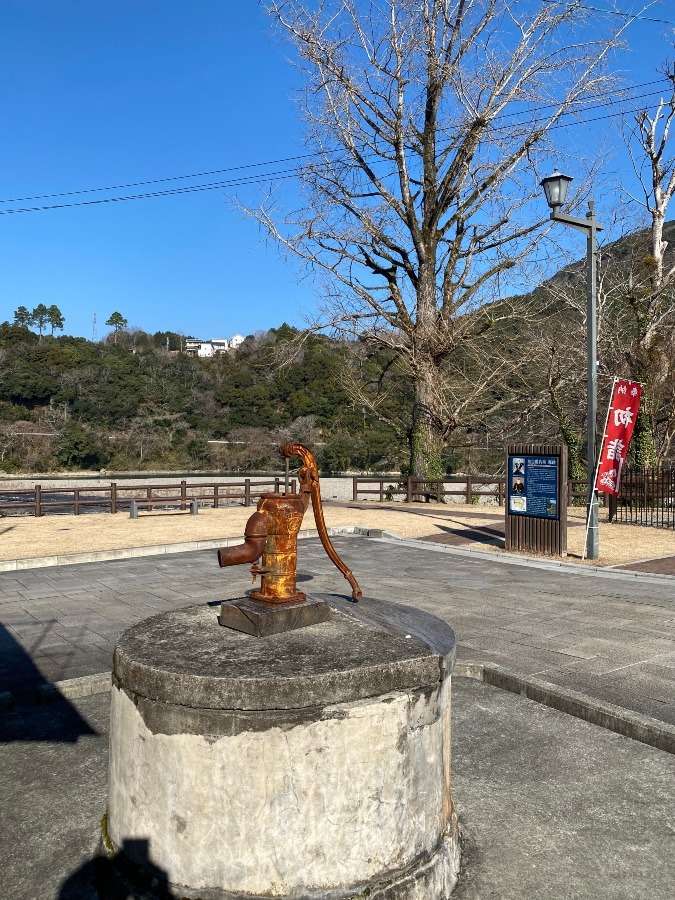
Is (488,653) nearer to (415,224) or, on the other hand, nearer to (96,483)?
(415,224)

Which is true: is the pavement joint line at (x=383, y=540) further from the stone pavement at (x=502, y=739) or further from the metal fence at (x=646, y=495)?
the metal fence at (x=646, y=495)

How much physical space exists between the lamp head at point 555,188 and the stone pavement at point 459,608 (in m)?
5.72

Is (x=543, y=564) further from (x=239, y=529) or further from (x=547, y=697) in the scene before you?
(x=239, y=529)

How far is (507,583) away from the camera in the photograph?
9820 mm

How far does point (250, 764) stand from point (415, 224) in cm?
2351

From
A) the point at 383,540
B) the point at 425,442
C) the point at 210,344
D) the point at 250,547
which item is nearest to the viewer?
the point at 250,547

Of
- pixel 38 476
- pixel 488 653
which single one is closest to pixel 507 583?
pixel 488 653

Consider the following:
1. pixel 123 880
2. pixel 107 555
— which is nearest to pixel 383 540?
pixel 107 555

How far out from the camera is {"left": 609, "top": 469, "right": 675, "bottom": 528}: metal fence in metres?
17.3

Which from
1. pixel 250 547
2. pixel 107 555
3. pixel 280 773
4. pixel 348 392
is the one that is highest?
pixel 348 392

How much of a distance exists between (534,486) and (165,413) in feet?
157

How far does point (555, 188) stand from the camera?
36.8 ft

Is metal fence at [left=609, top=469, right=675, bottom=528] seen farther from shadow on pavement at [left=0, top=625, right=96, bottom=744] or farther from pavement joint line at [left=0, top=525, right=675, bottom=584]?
shadow on pavement at [left=0, top=625, right=96, bottom=744]

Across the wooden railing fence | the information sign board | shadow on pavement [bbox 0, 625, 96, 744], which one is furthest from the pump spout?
the wooden railing fence
